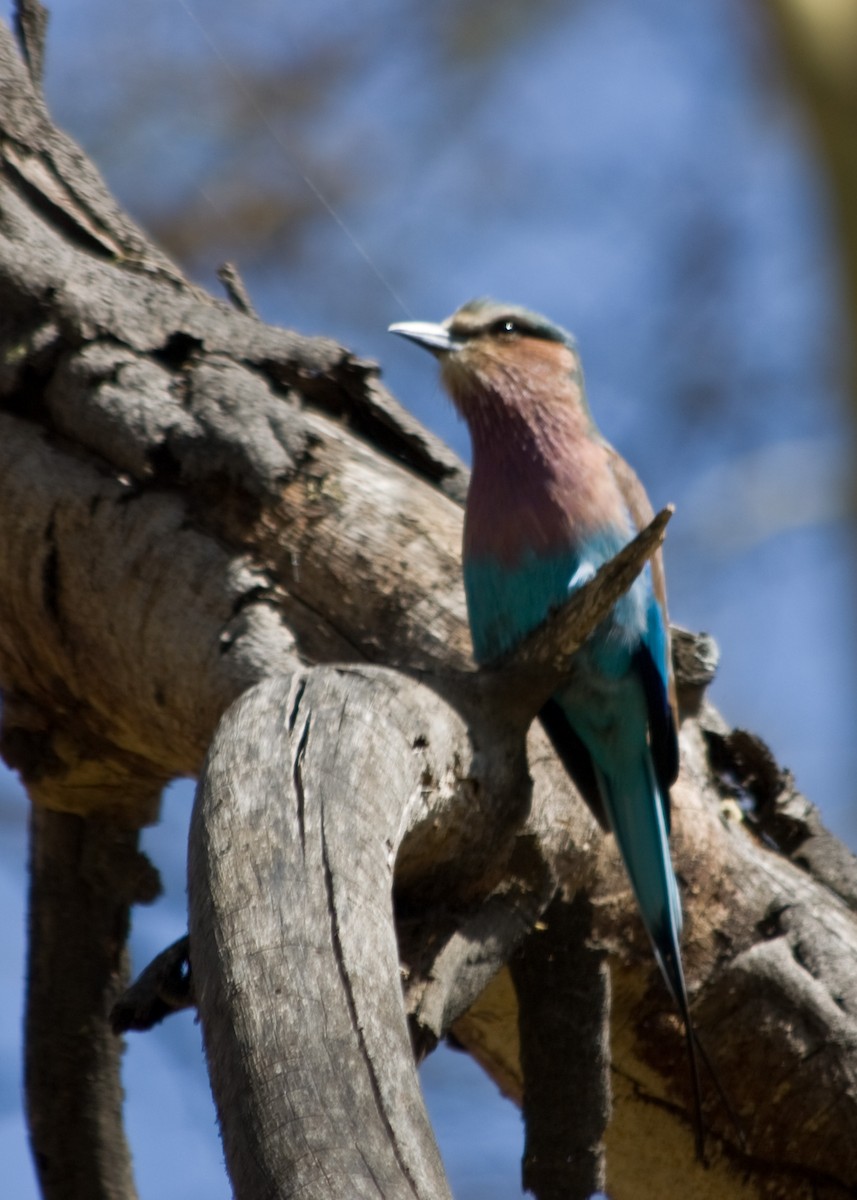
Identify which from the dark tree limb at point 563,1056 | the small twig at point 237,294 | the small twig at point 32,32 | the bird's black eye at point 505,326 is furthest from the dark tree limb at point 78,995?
the small twig at point 32,32

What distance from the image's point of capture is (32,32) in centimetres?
359

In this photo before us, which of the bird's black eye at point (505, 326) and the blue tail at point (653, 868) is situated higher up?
the bird's black eye at point (505, 326)

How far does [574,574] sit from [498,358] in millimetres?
678

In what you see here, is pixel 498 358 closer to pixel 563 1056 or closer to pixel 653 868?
pixel 653 868

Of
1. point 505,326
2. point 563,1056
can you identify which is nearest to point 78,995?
point 563,1056

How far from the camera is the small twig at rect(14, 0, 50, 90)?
357 centimetres

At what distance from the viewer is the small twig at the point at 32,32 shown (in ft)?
11.7

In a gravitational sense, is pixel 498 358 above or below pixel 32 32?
below

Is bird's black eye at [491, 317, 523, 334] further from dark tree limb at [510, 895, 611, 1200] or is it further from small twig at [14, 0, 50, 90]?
dark tree limb at [510, 895, 611, 1200]

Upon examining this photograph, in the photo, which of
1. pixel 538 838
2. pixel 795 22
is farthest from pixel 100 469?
pixel 795 22

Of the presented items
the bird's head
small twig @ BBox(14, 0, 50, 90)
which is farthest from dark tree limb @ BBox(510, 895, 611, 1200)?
small twig @ BBox(14, 0, 50, 90)

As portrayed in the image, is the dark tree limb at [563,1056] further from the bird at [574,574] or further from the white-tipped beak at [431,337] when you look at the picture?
the white-tipped beak at [431,337]

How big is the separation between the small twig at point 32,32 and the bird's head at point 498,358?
3.67 ft

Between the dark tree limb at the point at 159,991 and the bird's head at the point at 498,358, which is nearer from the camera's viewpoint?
the dark tree limb at the point at 159,991
